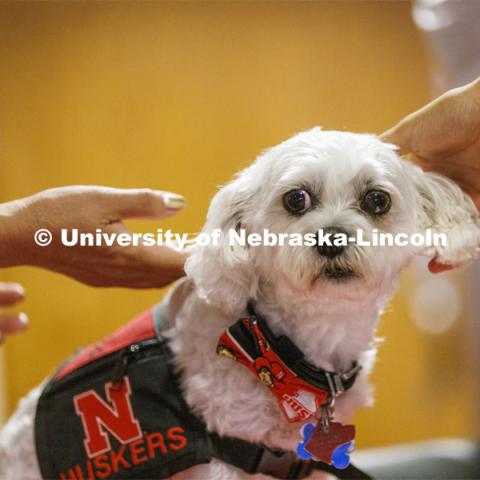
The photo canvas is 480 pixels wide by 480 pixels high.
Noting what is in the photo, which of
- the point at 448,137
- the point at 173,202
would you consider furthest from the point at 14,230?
the point at 448,137

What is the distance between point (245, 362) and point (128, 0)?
22.2 inches

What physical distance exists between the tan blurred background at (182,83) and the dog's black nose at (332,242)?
24cm

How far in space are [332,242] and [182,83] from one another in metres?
0.47

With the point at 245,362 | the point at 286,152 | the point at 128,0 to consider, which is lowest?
the point at 245,362

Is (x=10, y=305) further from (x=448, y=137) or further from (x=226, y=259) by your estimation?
(x=448, y=137)

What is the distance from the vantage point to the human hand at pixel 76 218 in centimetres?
71

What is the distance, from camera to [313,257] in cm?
61

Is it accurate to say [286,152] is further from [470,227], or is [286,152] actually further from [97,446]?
[97,446]

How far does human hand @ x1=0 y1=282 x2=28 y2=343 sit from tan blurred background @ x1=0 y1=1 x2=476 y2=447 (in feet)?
0.54

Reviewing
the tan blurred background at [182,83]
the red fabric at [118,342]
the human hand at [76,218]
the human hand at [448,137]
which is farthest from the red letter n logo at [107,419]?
the human hand at [448,137]

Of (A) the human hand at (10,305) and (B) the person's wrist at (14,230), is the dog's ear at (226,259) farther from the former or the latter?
(A) the human hand at (10,305)

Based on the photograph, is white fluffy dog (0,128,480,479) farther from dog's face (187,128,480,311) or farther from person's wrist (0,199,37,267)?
person's wrist (0,199,37,267)

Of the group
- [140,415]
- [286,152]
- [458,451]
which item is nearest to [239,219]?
[286,152]

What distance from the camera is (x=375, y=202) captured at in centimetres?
65
